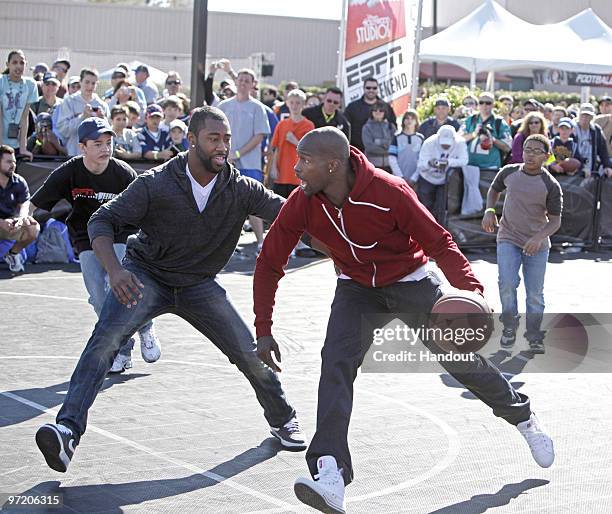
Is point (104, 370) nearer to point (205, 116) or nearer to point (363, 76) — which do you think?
point (205, 116)

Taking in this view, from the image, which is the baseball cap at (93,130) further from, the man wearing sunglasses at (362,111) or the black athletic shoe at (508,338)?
the man wearing sunglasses at (362,111)

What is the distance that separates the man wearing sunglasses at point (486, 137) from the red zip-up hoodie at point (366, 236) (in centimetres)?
1074

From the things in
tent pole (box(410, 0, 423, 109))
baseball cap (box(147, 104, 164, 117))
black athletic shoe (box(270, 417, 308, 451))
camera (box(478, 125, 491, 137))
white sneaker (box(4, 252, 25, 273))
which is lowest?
white sneaker (box(4, 252, 25, 273))

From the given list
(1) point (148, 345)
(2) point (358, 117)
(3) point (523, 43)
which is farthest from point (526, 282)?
(3) point (523, 43)

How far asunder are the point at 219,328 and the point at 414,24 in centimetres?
1362

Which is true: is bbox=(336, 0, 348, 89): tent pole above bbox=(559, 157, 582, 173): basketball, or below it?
above

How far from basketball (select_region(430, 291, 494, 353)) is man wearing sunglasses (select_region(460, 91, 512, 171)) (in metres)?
11.1

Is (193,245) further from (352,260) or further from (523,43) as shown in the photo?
(523,43)

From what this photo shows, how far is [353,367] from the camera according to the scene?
581 cm

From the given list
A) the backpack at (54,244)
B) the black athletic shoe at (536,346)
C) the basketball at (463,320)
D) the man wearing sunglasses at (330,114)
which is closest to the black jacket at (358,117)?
the man wearing sunglasses at (330,114)

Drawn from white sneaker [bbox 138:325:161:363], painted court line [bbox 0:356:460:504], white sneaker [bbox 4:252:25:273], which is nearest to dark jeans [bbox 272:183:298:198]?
white sneaker [bbox 4:252:25:273]

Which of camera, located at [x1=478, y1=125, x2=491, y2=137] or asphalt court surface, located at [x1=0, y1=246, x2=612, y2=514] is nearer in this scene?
asphalt court surface, located at [x1=0, y1=246, x2=612, y2=514]

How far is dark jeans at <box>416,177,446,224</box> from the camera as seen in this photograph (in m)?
16.4

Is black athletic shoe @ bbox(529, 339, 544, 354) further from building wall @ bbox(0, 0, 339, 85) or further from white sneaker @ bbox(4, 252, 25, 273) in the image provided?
building wall @ bbox(0, 0, 339, 85)
